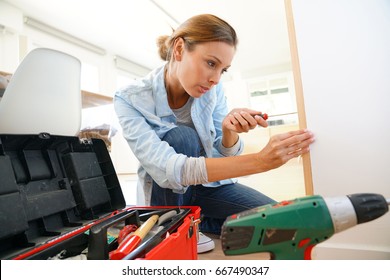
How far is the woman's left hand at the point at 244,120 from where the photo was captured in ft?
1.95

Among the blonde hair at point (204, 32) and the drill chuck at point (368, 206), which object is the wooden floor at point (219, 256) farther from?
the blonde hair at point (204, 32)

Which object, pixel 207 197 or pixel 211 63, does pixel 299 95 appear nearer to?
pixel 211 63

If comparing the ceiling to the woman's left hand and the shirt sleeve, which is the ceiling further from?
the woman's left hand

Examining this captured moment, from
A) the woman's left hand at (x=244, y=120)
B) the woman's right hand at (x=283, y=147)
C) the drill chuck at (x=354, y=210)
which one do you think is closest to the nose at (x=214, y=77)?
the woman's left hand at (x=244, y=120)

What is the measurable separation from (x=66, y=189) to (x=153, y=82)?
0.40m

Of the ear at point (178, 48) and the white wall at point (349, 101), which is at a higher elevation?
the ear at point (178, 48)

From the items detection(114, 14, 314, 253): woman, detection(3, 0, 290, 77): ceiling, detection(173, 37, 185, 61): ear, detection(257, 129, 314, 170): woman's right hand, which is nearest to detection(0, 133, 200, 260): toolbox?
detection(114, 14, 314, 253): woman

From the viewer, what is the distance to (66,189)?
23.6 inches

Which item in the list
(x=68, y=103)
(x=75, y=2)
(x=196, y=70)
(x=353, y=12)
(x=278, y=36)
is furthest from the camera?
(x=278, y=36)

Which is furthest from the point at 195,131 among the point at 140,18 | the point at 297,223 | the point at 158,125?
the point at 140,18

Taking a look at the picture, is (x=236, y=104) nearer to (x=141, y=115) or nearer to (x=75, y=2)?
(x=75, y=2)

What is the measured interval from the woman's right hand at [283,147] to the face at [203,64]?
0.25 metres

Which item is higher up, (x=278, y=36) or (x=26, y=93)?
(x=278, y=36)
